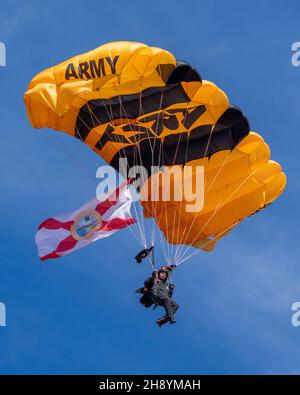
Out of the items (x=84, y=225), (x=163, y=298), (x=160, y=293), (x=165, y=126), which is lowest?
(x=163, y=298)

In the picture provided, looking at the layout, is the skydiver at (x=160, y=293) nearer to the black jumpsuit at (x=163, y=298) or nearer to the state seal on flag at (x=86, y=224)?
the black jumpsuit at (x=163, y=298)

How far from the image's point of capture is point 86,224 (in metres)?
27.5

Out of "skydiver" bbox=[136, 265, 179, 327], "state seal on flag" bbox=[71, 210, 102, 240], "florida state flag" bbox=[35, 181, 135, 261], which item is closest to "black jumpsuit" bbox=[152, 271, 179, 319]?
"skydiver" bbox=[136, 265, 179, 327]

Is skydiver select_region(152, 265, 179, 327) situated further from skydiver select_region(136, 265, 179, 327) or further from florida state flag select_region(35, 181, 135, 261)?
florida state flag select_region(35, 181, 135, 261)

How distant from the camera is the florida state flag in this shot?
1071 inches

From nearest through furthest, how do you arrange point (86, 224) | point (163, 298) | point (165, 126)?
point (163, 298) → point (165, 126) → point (86, 224)

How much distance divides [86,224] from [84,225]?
0.06m

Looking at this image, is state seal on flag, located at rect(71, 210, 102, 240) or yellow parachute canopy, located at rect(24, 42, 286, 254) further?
state seal on flag, located at rect(71, 210, 102, 240)

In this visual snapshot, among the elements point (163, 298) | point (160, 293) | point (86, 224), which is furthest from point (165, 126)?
point (163, 298)

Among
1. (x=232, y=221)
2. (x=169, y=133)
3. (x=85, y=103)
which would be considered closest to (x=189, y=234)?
(x=232, y=221)

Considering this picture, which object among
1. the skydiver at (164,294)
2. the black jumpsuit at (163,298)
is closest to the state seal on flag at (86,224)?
the skydiver at (164,294)

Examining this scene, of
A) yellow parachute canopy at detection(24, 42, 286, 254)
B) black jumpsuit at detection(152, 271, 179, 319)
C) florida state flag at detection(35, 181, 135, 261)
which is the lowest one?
black jumpsuit at detection(152, 271, 179, 319)

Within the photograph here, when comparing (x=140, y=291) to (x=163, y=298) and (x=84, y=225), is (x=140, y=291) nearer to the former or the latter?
(x=163, y=298)

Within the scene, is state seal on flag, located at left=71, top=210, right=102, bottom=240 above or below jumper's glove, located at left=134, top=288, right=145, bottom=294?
above
